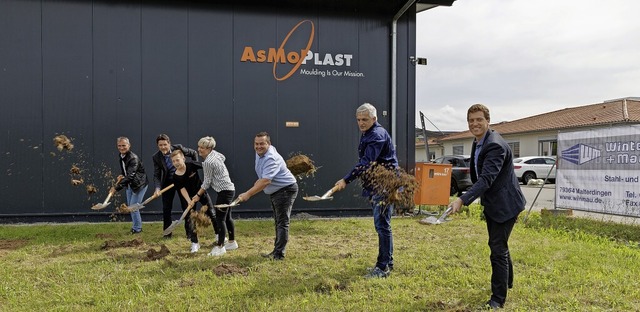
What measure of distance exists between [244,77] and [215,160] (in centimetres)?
351

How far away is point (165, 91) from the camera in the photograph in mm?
8672

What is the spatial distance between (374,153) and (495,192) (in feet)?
4.31

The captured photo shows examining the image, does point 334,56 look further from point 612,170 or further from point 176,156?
point 612,170

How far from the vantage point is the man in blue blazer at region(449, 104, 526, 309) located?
373 centimetres

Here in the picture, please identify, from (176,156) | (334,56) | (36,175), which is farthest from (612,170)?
(36,175)

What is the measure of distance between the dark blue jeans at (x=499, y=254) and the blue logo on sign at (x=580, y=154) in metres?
6.03

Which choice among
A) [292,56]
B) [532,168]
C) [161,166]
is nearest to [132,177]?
[161,166]

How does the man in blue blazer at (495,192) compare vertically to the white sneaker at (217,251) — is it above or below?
above

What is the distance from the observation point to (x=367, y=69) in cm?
940

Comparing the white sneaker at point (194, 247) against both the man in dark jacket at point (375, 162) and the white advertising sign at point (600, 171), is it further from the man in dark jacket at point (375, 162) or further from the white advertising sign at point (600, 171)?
the white advertising sign at point (600, 171)

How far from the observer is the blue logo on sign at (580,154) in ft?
28.8

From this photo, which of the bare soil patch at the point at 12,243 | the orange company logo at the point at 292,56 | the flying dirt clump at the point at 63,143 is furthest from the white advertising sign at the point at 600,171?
the bare soil patch at the point at 12,243

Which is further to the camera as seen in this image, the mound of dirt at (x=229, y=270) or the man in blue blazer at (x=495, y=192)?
the mound of dirt at (x=229, y=270)

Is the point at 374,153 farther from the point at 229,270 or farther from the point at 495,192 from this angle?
the point at 229,270
